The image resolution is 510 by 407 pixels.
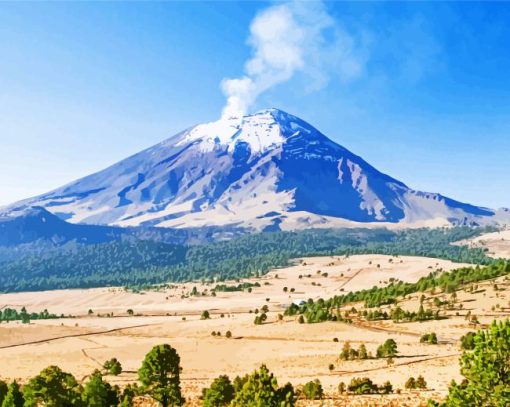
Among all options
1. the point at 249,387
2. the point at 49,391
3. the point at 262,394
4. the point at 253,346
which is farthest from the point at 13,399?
the point at 253,346

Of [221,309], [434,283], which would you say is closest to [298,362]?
[434,283]

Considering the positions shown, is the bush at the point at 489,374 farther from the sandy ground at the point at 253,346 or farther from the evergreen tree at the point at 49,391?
the evergreen tree at the point at 49,391

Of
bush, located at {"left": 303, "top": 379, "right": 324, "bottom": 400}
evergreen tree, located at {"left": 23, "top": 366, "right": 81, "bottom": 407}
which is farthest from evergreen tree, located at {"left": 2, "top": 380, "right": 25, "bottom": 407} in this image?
bush, located at {"left": 303, "top": 379, "right": 324, "bottom": 400}

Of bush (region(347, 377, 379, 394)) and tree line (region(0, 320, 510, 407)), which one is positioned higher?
tree line (region(0, 320, 510, 407))

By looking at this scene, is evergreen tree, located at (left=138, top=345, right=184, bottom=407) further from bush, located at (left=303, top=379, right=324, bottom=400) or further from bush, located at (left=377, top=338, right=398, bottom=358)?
bush, located at (left=377, top=338, right=398, bottom=358)

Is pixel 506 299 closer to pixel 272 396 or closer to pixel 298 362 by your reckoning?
pixel 298 362

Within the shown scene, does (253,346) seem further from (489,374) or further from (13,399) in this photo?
(489,374)

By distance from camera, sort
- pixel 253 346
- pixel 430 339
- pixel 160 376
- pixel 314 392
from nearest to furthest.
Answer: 1. pixel 160 376
2. pixel 314 392
3. pixel 430 339
4. pixel 253 346

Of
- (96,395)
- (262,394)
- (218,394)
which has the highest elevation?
(262,394)

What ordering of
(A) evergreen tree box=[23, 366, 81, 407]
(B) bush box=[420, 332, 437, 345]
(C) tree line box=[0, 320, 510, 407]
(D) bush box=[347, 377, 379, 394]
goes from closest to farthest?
(C) tree line box=[0, 320, 510, 407] → (A) evergreen tree box=[23, 366, 81, 407] → (D) bush box=[347, 377, 379, 394] → (B) bush box=[420, 332, 437, 345]

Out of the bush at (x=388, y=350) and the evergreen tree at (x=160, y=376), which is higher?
the evergreen tree at (x=160, y=376)

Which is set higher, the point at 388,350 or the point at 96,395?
the point at 96,395

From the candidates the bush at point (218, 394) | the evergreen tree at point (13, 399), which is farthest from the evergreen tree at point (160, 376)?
the evergreen tree at point (13, 399)
